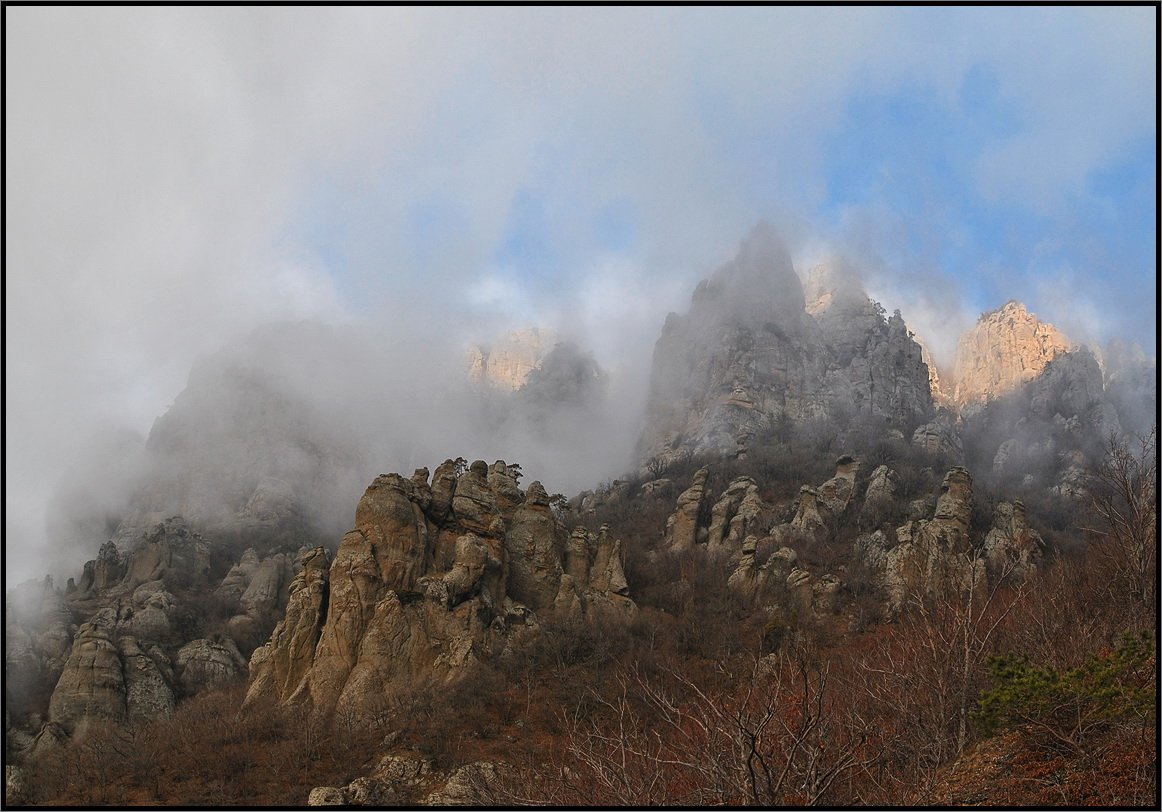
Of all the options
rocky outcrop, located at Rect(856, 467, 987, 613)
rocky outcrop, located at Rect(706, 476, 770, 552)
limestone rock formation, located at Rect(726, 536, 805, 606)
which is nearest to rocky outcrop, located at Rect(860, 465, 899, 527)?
rocky outcrop, located at Rect(856, 467, 987, 613)

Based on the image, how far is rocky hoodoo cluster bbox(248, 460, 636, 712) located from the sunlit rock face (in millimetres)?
100828

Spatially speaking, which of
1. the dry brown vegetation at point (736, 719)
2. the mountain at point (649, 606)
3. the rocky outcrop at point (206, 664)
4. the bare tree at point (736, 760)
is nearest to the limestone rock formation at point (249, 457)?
the mountain at point (649, 606)

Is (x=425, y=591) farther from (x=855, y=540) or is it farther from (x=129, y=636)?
(x=855, y=540)

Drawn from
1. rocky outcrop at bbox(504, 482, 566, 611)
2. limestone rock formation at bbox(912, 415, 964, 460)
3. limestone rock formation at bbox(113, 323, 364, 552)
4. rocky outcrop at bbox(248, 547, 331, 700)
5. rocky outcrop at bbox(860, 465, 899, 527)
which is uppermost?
limestone rock formation at bbox(113, 323, 364, 552)

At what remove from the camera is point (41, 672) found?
182 feet

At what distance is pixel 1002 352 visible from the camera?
456 ft

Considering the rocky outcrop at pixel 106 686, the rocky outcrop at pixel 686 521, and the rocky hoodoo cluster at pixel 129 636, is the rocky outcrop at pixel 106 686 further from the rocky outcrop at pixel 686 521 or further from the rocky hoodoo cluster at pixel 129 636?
the rocky outcrop at pixel 686 521

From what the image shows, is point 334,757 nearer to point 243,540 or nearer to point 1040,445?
point 243,540

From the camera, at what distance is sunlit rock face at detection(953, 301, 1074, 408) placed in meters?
132

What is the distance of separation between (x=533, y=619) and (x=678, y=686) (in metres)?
9.22

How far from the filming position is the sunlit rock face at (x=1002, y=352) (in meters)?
132

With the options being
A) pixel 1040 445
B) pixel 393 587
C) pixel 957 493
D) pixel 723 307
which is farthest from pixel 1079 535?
pixel 723 307

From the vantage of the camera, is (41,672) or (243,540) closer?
(41,672)

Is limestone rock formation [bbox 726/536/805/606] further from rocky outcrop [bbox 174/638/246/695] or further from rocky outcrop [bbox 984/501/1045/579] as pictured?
rocky outcrop [bbox 174/638/246/695]
